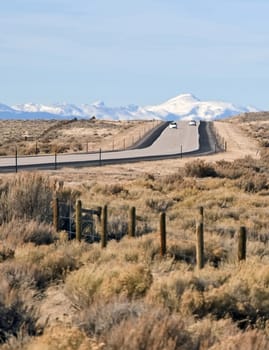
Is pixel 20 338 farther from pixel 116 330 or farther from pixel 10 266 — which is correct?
pixel 10 266

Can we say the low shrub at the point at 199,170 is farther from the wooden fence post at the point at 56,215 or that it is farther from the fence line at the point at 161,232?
the wooden fence post at the point at 56,215

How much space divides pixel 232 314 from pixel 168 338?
10.7 ft

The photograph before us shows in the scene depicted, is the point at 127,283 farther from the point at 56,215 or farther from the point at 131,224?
the point at 56,215

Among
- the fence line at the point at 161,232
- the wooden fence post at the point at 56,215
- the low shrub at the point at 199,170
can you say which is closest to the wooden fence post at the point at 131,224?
the fence line at the point at 161,232

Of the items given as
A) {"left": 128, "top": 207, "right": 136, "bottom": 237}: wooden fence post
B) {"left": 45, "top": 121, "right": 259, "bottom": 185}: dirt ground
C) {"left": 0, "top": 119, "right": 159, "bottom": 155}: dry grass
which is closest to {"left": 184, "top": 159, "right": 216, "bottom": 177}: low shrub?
{"left": 45, "top": 121, "right": 259, "bottom": 185}: dirt ground

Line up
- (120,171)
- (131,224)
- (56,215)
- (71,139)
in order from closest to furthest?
(131,224) → (56,215) → (120,171) → (71,139)

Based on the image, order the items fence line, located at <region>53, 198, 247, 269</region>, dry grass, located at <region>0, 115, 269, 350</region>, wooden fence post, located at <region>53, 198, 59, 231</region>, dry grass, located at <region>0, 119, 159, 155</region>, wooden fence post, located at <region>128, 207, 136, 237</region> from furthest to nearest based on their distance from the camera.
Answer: dry grass, located at <region>0, 119, 159, 155</region> < wooden fence post, located at <region>53, 198, 59, 231</region> < wooden fence post, located at <region>128, 207, 136, 237</region> < fence line, located at <region>53, 198, 247, 269</region> < dry grass, located at <region>0, 115, 269, 350</region>

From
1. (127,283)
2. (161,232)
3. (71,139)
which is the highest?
(71,139)

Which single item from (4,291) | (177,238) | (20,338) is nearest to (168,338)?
(20,338)

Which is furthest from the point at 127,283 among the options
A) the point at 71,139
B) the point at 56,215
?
the point at 71,139

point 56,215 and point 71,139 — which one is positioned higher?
point 71,139

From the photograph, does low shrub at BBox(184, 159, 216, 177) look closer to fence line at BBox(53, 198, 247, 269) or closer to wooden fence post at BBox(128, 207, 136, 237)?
fence line at BBox(53, 198, 247, 269)

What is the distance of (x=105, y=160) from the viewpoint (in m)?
53.4

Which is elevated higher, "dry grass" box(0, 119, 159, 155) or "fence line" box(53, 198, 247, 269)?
"dry grass" box(0, 119, 159, 155)
